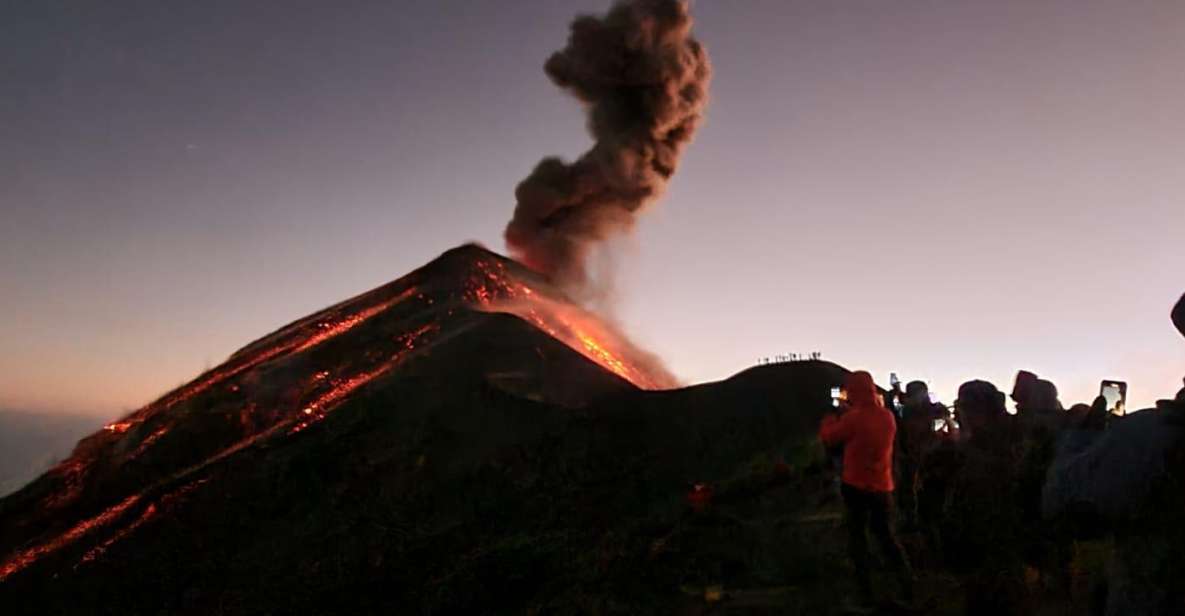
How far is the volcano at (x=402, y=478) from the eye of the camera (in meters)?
16.1

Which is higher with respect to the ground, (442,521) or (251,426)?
(251,426)

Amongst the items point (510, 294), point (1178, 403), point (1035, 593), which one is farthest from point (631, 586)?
point (510, 294)

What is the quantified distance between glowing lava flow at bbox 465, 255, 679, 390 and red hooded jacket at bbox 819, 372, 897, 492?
67.2ft

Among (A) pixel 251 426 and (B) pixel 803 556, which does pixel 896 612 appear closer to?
(B) pixel 803 556

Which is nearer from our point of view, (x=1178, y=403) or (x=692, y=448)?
(x=1178, y=403)

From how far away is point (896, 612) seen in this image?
958 cm

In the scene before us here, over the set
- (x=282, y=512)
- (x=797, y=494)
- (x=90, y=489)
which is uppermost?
(x=90, y=489)

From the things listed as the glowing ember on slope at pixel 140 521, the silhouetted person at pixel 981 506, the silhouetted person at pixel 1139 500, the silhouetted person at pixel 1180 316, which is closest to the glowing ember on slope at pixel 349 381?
the glowing ember on slope at pixel 140 521

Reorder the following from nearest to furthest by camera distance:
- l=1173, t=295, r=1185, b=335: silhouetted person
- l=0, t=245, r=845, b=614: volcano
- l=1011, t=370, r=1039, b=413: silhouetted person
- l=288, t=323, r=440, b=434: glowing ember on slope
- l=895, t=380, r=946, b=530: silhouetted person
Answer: l=1173, t=295, r=1185, b=335: silhouetted person, l=895, t=380, r=946, b=530: silhouetted person, l=1011, t=370, r=1039, b=413: silhouetted person, l=0, t=245, r=845, b=614: volcano, l=288, t=323, r=440, b=434: glowing ember on slope

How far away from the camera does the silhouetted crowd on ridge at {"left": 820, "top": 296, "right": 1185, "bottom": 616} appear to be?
761cm

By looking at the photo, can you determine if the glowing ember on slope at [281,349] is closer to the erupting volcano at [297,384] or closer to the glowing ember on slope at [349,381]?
the erupting volcano at [297,384]

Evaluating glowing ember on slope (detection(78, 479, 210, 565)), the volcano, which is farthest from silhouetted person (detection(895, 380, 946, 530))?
glowing ember on slope (detection(78, 479, 210, 565))

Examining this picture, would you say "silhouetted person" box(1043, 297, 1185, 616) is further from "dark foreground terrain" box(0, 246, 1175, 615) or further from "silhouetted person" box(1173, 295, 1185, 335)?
"dark foreground terrain" box(0, 246, 1175, 615)

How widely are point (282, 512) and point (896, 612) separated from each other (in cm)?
1480
